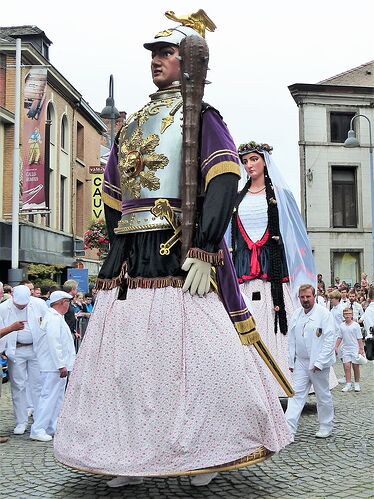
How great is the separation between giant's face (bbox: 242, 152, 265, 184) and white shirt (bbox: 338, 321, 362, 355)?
448cm

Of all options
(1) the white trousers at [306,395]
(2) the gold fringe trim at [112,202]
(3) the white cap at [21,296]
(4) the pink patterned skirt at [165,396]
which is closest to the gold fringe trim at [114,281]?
(4) the pink patterned skirt at [165,396]

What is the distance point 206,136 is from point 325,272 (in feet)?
92.1

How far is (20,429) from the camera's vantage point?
712 cm

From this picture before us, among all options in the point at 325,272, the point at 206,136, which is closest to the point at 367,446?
the point at 206,136

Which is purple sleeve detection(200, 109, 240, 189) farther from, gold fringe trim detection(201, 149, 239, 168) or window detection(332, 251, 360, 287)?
window detection(332, 251, 360, 287)

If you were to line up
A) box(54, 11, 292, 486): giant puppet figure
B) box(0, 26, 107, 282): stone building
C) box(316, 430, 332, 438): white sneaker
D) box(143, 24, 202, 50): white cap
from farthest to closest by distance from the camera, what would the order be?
1. box(0, 26, 107, 282): stone building
2. box(316, 430, 332, 438): white sneaker
3. box(143, 24, 202, 50): white cap
4. box(54, 11, 292, 486): giant puppet figure

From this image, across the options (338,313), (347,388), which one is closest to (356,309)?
(338,313)

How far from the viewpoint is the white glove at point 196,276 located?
13.5ft

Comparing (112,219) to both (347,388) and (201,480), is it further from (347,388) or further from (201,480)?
(347,388)

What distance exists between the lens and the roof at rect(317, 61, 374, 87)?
3347 cm

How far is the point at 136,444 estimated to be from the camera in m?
3.85

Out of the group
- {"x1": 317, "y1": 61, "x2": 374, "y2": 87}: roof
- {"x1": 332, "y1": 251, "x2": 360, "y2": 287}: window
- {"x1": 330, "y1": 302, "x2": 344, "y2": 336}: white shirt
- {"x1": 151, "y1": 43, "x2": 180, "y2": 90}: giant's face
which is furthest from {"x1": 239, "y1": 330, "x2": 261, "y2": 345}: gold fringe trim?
{"x1": 317, "y1": 61, "x2": 374, "y2": 87}: roof

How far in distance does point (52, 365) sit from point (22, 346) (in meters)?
0.55

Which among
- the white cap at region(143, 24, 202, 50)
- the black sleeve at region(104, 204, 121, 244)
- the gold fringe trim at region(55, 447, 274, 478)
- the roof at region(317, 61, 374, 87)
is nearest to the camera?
the gold fringe trim at region(55, 447, 274, 478)
